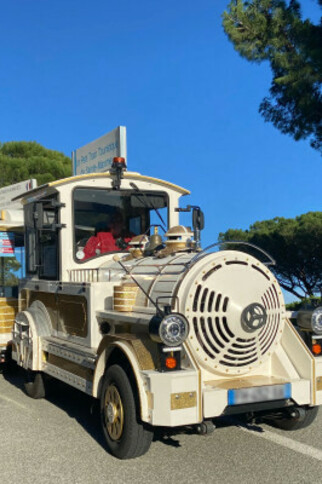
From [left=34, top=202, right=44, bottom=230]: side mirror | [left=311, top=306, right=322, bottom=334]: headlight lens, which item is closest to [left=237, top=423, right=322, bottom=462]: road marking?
[left=311, top=306, right=322, bottom=334]: headlight lens

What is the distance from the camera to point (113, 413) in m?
4.16

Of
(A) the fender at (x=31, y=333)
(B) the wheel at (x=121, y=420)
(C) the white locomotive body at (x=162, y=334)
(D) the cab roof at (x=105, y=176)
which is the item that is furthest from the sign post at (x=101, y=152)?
(B) the wheel at (x=121, y=420)

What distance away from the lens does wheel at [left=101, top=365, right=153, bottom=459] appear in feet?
12.9

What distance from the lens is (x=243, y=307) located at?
4125 millimetres

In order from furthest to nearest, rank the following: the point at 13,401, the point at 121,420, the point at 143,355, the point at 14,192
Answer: the point at 14,192 < the point at 13,401 < the point at 121,420 < the point at 143,355

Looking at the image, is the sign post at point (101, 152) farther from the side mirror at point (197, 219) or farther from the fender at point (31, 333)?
the fender at point (31, 333)

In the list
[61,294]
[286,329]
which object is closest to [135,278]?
[61,294]

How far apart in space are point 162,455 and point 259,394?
3.21 ft

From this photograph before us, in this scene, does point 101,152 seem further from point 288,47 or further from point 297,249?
point 297,249

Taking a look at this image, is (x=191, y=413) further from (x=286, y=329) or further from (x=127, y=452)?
(x=286, y=329)

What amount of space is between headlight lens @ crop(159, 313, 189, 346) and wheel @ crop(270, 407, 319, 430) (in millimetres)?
1325

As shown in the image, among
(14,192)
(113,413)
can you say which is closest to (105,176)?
(113,413)

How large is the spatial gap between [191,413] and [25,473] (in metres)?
1.39

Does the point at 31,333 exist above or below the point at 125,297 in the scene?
below
